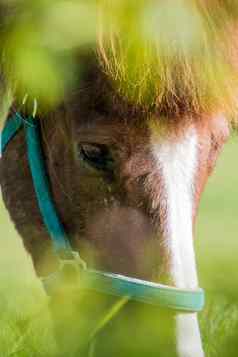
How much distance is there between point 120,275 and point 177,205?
0.29m

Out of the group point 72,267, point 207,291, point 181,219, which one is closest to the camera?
point 181,219

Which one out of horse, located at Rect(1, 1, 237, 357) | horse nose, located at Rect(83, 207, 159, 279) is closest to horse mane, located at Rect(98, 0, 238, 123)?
horse, located at Rect(1, 1, 237, 357)

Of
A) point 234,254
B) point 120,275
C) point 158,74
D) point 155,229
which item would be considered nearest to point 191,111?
point 158,74

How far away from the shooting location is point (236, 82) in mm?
1906

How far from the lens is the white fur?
2000 millimetres

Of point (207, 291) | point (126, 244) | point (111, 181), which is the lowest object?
point (207, 291)

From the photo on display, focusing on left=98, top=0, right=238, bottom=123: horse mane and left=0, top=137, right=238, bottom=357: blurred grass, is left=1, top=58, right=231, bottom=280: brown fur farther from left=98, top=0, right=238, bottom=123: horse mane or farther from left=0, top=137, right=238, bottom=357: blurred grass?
left=0, top=137, right=238, bottom=357: blurred grass

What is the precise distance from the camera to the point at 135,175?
2.15 m

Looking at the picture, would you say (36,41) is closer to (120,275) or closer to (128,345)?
(128,345)

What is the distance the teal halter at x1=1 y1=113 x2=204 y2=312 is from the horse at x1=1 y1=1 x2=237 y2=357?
0.03m

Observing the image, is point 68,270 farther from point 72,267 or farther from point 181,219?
point 181,219

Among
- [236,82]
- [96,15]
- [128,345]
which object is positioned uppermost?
[96,15]

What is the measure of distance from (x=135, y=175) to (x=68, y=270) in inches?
17.6

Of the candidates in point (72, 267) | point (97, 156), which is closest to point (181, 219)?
point (97, 156)
